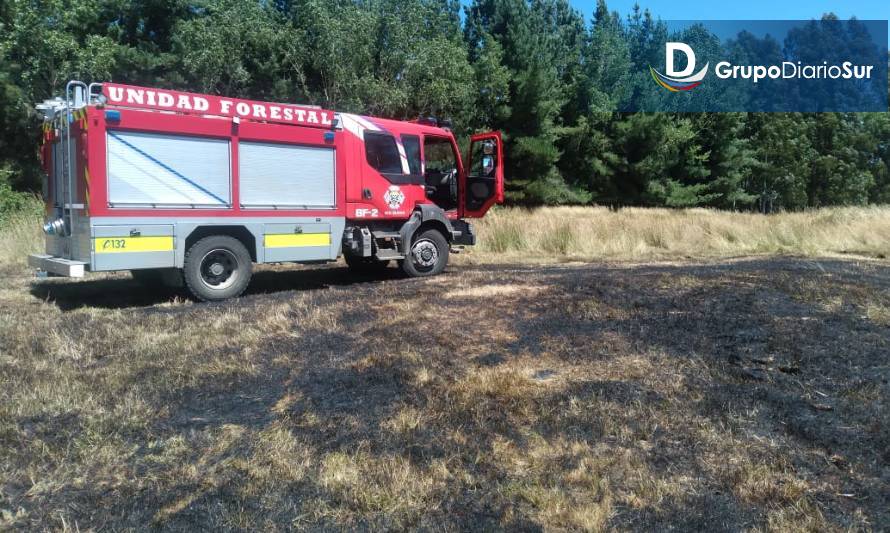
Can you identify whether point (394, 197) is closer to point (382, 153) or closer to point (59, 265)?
point (382, 153)

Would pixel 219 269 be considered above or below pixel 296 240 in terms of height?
below

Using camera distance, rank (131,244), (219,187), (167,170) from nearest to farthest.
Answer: (131,244) < (167,170) < (219,187)

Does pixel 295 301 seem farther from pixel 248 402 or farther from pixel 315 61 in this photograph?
pixel 315 61

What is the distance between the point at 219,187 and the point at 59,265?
2.28 meters

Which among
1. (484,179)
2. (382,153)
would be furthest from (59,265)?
(484,179)

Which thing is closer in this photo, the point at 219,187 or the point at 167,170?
the point at 167,170

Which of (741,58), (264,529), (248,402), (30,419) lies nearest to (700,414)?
(264,529)

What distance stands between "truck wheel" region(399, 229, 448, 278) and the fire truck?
24mm

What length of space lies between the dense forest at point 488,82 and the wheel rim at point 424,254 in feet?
37.4

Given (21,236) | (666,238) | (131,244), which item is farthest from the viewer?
(666,238)

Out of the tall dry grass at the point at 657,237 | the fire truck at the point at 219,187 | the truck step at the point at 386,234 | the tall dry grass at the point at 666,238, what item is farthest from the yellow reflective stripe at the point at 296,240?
the tall dry grass at the point at 666,238

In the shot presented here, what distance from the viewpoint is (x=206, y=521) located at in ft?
11.8

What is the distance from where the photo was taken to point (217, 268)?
9.85 m

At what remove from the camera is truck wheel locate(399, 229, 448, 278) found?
12.2 meters
